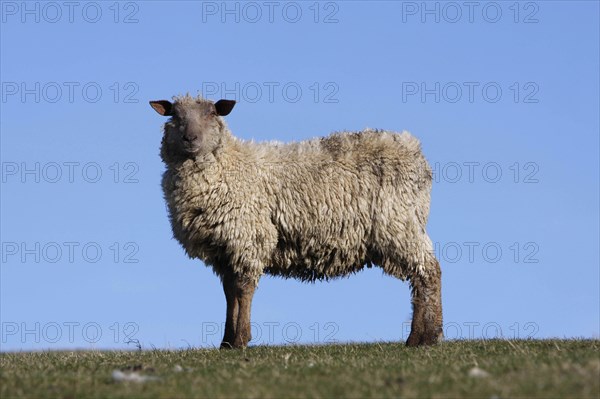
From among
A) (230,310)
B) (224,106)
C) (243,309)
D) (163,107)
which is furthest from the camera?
(163,107)

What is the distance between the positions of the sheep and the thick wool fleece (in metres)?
0.02

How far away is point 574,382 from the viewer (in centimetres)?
668

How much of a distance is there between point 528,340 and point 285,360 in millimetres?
5149

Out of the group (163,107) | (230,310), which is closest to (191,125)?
(163,107)

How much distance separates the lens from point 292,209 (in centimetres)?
1373

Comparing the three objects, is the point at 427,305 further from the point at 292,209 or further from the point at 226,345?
the point at 226,345

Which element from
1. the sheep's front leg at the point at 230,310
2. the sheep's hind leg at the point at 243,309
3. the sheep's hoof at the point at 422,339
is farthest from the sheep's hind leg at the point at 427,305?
the sheep's front leg at the point at 230,310

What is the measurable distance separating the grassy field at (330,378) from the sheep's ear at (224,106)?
495cm

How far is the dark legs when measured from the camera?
13.1 metres

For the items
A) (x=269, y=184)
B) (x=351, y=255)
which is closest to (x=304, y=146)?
(x=269, y=184)

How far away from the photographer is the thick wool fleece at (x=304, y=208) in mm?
13492

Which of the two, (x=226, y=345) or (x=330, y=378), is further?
(x=226, y=345)

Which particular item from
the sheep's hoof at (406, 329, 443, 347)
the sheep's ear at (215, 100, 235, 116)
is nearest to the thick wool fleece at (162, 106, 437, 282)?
the sheep's ear at (215, 100, 235, 116)

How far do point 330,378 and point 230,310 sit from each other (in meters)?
5.97
